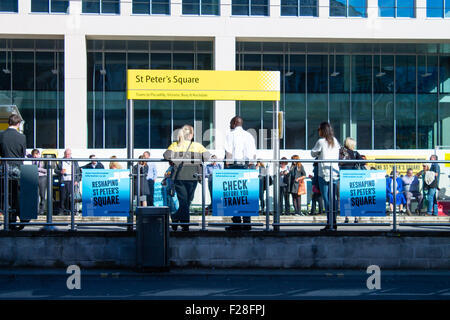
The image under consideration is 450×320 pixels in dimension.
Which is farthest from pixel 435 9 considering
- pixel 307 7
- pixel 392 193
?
pixel 392 193

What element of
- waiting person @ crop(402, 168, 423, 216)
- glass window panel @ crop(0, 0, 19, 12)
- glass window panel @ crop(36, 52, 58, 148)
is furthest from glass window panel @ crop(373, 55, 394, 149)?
waiting person @ crop(402, 168, 423, 216)

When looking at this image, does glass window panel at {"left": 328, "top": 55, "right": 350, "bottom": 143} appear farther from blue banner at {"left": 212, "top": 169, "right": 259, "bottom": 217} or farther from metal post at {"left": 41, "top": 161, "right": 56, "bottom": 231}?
metal post at {"left": 41, "top": 161, "right": 56, "bottom": 231}

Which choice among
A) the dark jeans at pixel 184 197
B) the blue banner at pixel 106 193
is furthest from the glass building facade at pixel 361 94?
the blue banner at pixel 106 193

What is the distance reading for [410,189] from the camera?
29.8 feet

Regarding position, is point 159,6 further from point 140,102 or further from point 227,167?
point 227,167

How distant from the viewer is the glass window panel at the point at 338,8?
2441 centimetres

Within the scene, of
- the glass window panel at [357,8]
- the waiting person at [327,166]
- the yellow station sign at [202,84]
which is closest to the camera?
the waiting person at [327,166]

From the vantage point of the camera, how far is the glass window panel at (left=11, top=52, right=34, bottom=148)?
25125 millimetres

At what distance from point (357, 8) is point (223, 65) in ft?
21.7

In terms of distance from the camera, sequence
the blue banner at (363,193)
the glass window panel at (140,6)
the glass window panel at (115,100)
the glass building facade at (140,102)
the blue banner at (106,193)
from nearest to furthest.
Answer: the blue banner at (106,193) < the blue banner at (363,193) < the glass window panel at (140,6) < the glass window panel at (115,100) < the glass building facade at (140,102)

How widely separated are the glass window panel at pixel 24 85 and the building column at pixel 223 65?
8629mm

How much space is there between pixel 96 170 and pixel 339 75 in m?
19.8

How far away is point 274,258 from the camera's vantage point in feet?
28.6

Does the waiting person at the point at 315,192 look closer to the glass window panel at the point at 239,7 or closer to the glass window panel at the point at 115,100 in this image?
the glass window panel at the point at 239,7
